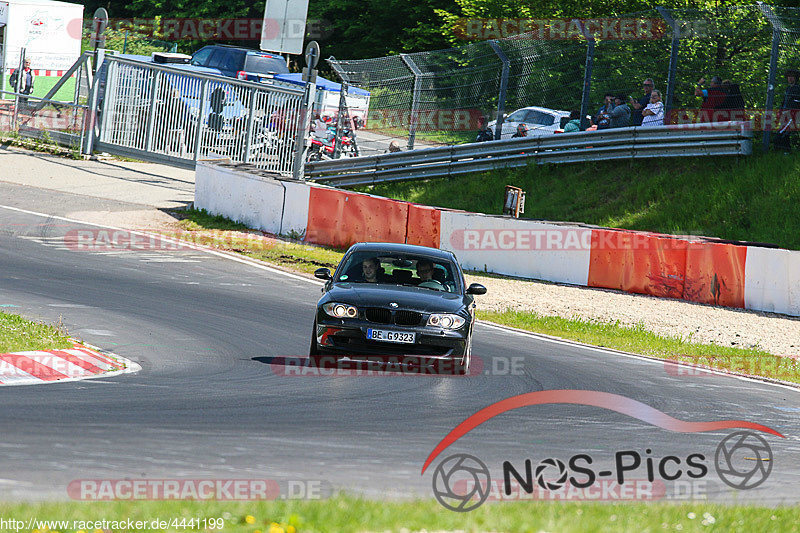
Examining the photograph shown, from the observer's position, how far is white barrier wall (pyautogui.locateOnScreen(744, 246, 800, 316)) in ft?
54.6

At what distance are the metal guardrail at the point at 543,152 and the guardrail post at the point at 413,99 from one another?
886mm

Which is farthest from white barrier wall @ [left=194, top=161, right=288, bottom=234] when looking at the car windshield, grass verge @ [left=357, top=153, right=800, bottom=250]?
the car windshield

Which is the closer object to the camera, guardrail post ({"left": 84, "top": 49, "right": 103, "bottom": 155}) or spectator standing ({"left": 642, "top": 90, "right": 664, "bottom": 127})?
spectator standing ({"left": 642, "top": 90, "right": 664, "bottom": 127})

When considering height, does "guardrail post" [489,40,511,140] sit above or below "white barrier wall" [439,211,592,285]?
above

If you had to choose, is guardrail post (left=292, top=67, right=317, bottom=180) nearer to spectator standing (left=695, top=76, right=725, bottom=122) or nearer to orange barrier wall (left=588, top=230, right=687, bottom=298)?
orange barrier wall (left=588, top=230, right=687, bottom=298)

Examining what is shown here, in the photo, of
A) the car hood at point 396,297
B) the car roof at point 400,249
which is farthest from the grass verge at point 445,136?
the car hood at point 396,297

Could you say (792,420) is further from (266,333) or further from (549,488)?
(266,333)

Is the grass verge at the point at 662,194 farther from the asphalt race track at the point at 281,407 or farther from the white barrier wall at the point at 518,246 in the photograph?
the asphalt race track at the point at 281,407

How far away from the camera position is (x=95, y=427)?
7.23m

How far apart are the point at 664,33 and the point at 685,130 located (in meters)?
2.09

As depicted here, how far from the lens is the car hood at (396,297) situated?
34.3ft

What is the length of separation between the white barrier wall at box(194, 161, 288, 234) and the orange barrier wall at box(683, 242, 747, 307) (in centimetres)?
865

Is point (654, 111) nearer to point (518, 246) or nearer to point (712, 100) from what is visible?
point (712, 100)

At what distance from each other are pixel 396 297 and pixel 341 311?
0.62m
